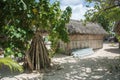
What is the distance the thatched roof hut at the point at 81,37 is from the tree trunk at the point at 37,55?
628 cm

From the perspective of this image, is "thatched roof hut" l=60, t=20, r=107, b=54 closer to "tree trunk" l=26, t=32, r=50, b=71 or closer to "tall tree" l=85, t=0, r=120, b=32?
"tall tree" l=85, t=0, r=120, b=32

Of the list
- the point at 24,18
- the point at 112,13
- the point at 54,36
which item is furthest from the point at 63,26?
the point at 112,13

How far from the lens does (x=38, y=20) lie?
8.80 metres

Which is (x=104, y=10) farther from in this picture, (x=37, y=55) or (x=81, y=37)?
(x=81, y=37)

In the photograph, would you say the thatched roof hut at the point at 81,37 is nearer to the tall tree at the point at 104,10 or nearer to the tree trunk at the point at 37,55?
the tall tree at the point at 104,10

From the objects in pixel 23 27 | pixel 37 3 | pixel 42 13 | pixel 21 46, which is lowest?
pixel 21 46

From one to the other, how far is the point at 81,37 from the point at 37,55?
898 cm

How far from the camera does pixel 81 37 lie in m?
18.0

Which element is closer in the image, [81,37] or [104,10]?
[104,10]

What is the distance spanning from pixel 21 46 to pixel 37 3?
259cm

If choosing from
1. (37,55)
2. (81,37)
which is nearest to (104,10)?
(37,55)

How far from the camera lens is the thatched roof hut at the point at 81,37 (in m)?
16.6

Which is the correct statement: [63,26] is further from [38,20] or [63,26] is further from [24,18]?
[24,18]

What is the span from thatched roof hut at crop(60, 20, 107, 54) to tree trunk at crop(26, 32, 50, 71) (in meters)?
6.28
